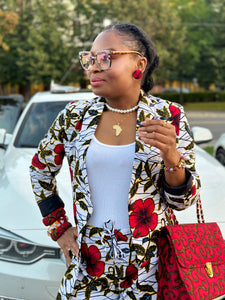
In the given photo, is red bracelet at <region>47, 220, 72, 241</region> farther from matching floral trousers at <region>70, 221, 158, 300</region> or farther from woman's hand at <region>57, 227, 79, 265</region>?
matching floral trousers at <region>70, 221, 158, 300</region>

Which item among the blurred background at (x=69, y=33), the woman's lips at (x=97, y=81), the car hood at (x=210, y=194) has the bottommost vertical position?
the blurred background at (x=69, y=33)

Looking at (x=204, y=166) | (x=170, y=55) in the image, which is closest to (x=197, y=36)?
(x=170, y=55)

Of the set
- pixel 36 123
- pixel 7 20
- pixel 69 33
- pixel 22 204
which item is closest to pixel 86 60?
pixel 22 204

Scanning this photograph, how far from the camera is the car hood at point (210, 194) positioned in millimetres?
3043

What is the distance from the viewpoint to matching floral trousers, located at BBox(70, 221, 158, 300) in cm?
169

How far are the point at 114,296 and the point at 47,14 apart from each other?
33061 millimetres

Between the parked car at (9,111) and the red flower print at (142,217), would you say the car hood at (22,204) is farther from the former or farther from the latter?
the parked car at (9,111)

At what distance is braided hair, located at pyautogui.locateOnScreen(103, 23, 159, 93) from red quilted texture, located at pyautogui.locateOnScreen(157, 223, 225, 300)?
1.96 feet

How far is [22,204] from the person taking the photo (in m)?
3.12

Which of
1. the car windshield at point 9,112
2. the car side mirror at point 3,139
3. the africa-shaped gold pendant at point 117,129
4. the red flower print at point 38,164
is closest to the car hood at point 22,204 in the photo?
the car side mirror at point 3,139

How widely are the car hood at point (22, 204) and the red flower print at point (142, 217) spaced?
1.23 meters

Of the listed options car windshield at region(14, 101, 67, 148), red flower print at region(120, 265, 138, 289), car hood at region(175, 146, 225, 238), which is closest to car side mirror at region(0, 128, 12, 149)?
car windshield at region(14, 101, 67, 148)

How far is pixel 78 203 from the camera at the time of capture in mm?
1763

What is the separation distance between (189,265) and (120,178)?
0.38 m
